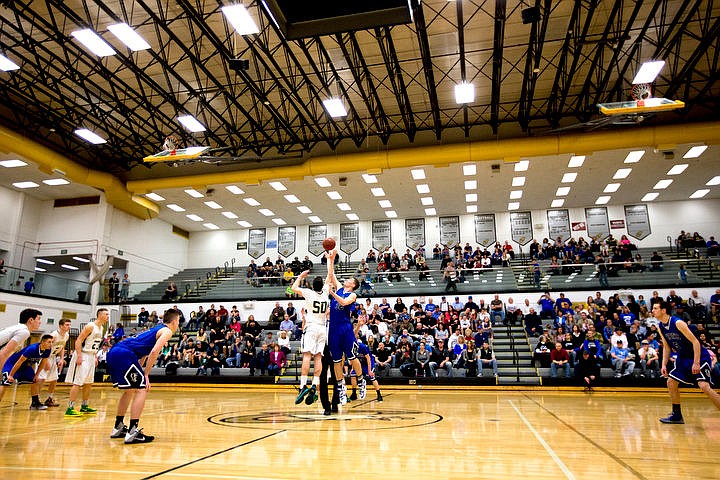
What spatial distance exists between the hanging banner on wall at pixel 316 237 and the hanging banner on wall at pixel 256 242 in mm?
3149

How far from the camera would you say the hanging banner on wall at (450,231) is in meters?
28.2

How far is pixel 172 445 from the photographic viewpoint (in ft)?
15.2

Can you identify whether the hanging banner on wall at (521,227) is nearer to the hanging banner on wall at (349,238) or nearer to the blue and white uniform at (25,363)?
the hanging banner on wall at (349,238)

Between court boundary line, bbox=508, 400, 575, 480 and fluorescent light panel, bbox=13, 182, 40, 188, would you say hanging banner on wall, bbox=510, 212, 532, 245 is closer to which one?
court boundary line, bbox=508, 400, 575, 480

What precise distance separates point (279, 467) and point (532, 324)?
14.7 meters

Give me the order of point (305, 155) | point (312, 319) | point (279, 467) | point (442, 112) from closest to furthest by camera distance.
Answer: point (279, 467) → point (312, 319) → point (442, 112) → point (305, 155)

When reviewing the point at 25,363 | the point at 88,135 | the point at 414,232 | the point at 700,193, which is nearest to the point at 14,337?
the point at 25,363

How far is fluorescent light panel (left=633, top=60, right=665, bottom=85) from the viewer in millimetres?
13031

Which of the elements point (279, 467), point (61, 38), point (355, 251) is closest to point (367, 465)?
point (279, 467)

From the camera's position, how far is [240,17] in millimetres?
11055

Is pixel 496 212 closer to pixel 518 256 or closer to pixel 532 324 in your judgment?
pixel 518 256

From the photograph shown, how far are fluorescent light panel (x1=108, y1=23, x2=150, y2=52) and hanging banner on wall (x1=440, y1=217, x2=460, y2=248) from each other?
1952 cm

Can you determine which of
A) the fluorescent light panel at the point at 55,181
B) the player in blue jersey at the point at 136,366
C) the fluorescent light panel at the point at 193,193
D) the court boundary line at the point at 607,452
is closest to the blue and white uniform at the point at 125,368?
the player in blue jersey at the point at 136,366

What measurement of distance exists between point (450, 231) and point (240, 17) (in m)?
19.6
